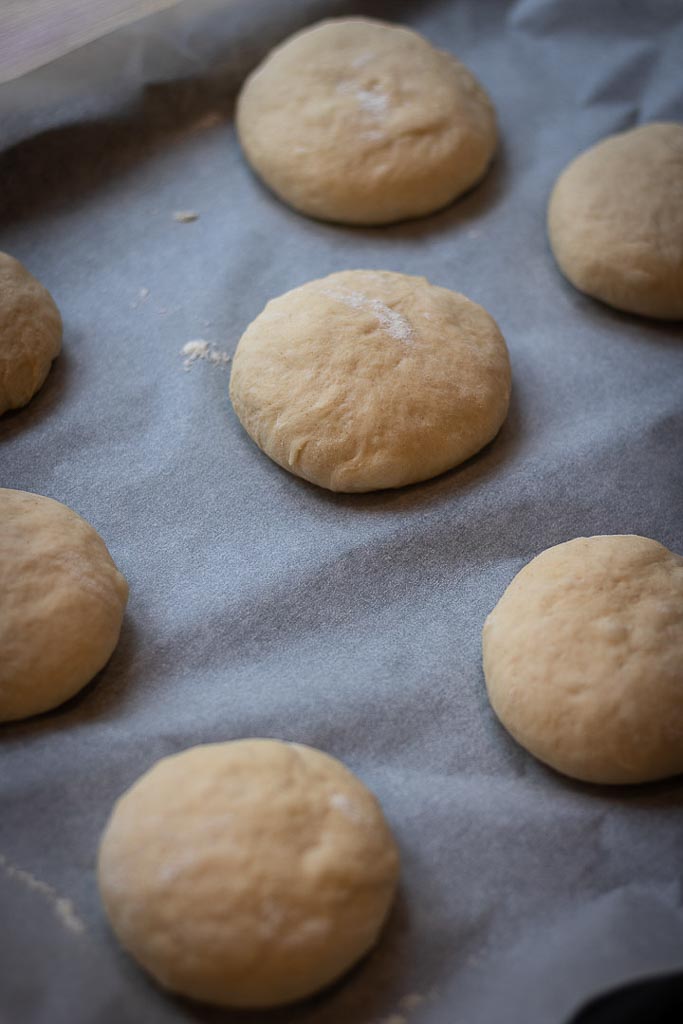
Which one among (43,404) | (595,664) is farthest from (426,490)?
(43,404)

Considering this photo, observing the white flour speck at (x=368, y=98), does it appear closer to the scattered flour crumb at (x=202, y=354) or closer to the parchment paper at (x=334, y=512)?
the parchment paper at (x=334, y=512)

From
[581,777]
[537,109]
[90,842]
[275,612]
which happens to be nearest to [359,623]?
[275,612]

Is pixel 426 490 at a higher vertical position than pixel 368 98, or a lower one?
lower

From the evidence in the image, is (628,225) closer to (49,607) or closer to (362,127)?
(362,127)

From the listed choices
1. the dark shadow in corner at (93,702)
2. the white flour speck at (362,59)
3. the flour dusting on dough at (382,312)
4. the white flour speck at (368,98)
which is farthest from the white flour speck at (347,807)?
the white flour speck at (362,59)

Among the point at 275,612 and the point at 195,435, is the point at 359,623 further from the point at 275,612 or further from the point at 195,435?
the point at 195,435
